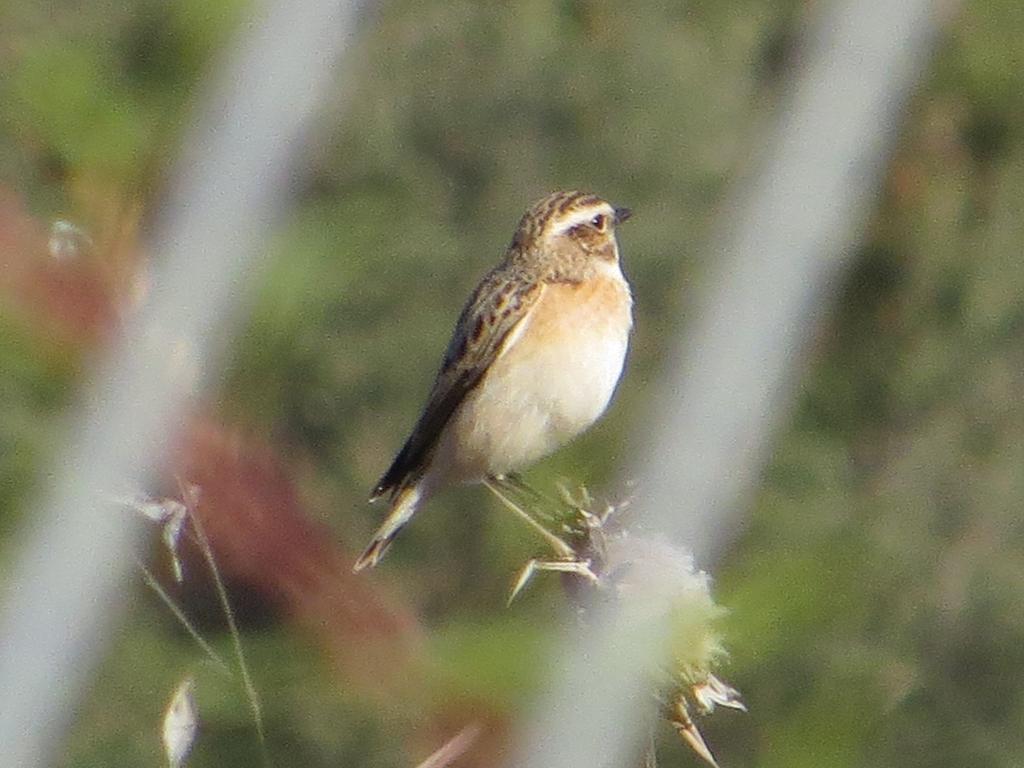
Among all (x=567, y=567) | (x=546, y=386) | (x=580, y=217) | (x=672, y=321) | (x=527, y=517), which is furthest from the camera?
(x=672, y=321)

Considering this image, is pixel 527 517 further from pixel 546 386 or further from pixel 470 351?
pixel 470 351

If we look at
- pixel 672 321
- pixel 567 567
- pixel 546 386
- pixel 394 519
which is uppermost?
pixel 567 567

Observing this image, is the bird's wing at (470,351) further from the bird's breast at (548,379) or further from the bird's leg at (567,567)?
the bird's leg at (567,567)

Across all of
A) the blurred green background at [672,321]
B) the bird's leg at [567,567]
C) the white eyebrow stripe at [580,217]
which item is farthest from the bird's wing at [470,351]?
the bird's leg at [567,567]

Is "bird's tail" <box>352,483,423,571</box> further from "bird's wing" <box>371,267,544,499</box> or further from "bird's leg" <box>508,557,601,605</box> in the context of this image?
"bird's leg" <box>508,557,601,605</box>

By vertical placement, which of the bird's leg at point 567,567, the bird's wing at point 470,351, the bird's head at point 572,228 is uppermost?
the bird's head at point 572,228

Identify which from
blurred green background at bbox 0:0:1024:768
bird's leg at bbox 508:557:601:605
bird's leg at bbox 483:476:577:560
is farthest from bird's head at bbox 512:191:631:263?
bird's leg at bbox 508:557:601:605

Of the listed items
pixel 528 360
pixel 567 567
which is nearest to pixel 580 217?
pixel 528 360

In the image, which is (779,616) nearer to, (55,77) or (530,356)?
(55,77)
